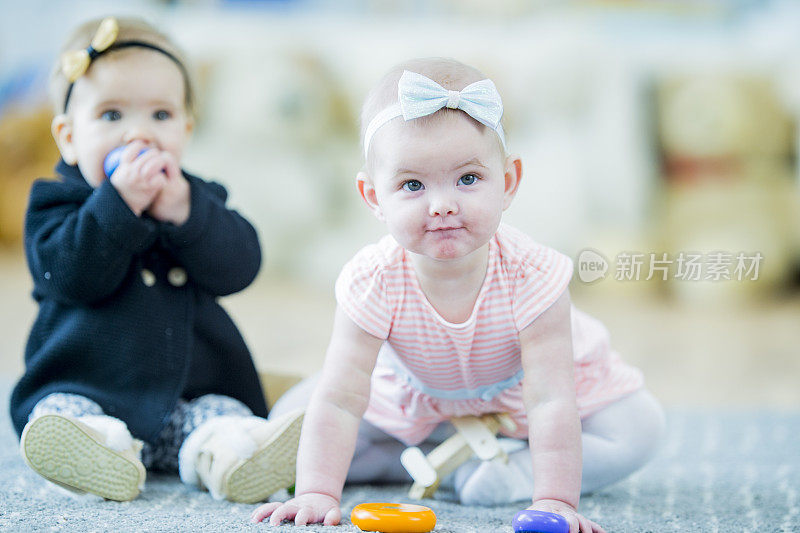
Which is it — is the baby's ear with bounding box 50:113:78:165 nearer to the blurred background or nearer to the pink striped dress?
the pink striped dress

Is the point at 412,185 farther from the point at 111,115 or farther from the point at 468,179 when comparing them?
the point at 111,115

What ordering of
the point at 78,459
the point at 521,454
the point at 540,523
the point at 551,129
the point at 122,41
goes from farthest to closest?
the point at 551,129
the point at 122,41
the point at 521,454
the point at 78,459
the point at 540,523

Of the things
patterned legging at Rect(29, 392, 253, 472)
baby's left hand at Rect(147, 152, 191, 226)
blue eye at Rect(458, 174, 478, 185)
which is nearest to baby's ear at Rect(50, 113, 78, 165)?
baby's left hand at Rect(147, 152, 191, 226)

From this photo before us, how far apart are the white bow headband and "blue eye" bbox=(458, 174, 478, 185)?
0.05m

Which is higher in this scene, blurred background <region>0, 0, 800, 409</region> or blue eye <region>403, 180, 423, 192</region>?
blurred background <region>0, 0, 800, 409</region>

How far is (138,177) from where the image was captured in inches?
38.7

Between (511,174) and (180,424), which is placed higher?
(511,174)

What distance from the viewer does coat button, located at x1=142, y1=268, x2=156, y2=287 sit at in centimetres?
104

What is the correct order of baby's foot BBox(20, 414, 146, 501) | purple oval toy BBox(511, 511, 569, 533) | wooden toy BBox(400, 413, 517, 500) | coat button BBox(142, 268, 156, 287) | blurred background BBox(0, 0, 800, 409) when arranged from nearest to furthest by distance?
purple oval toy BBox(511, 511, 569, 533) → baby's foot BBox(20, 414, 146, 501) → wooden toy BBox(400, 413, 517, 500) → coat button BBox(142, 268, 156, 287) → blurred background BBox(0, 0, 800, 409)

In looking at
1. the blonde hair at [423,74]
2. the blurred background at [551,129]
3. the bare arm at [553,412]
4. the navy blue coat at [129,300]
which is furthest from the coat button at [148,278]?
the blurred background at [551,129]

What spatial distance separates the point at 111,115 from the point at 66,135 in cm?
7

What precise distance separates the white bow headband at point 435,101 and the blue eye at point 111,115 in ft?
1.24

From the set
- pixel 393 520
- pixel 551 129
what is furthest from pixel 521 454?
pixel 551 129

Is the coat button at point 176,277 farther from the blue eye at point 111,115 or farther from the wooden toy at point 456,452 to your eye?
the wooden toy at point 456,452
